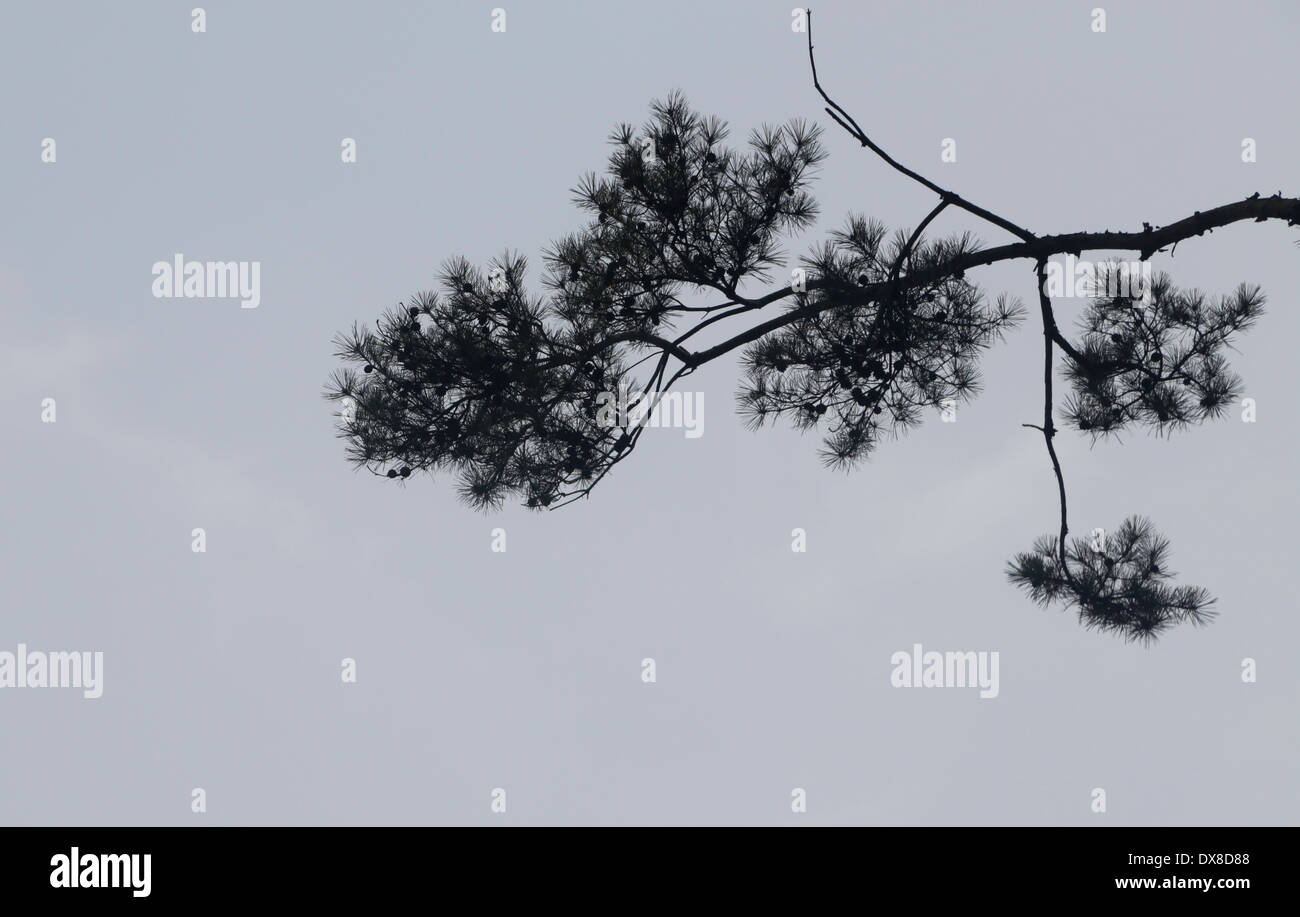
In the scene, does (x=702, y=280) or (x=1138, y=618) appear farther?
(x=1138, y=618)

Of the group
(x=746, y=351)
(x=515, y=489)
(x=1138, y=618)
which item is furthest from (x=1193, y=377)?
(x=515, y=489)

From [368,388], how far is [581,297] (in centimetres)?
79

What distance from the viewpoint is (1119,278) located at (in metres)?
3.59

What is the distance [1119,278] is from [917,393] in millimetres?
753

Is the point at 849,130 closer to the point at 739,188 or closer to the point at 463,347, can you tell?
the point at 739,188

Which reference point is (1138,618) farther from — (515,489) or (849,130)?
(515,489)

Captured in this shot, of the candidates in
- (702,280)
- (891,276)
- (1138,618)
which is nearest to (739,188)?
(702,280)

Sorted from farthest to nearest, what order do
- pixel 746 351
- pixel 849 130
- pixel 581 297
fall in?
1. pixel 746 351
2. pixel 581 297
3. pixel 849 130

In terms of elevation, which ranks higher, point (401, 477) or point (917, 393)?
point (917, 393)

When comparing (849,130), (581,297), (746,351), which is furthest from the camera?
(746,351)

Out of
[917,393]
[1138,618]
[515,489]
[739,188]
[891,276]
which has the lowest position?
[1138,618]

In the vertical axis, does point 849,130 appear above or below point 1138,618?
above

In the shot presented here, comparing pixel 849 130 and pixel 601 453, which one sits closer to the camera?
pixel 849 130

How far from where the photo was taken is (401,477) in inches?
139
